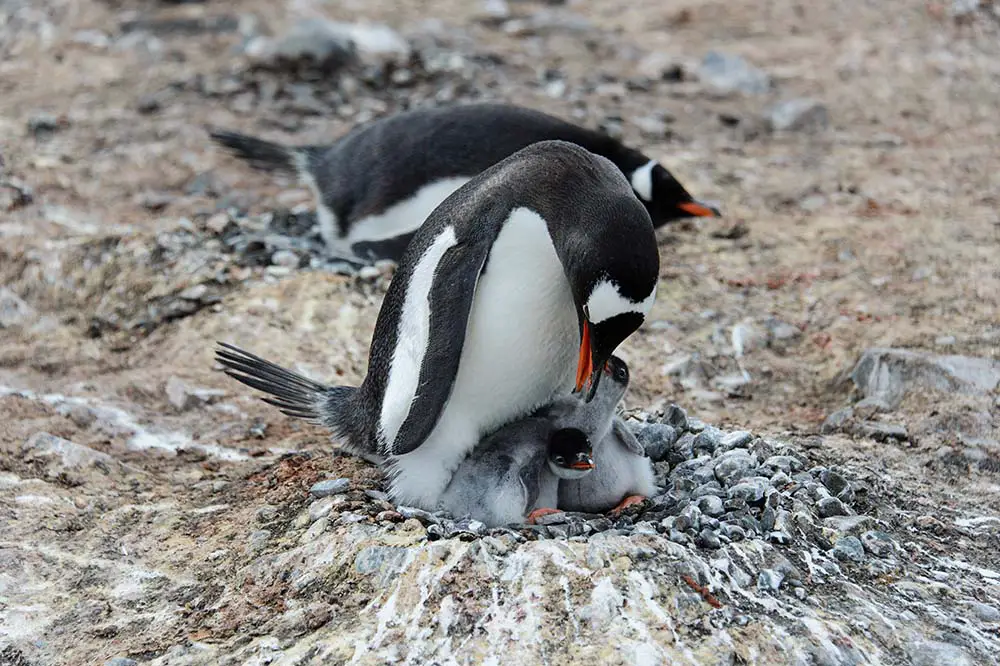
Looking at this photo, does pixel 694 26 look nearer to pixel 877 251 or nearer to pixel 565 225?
pixel 877 251

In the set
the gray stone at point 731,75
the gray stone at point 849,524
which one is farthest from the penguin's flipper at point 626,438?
the gray stone at point 731,75

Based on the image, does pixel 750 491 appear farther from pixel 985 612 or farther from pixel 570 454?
pixel 985 612

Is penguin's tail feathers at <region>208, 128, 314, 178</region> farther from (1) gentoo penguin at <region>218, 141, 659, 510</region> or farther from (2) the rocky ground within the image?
(1) gentoo penguin at <region>218, 141, 659, 510</region>

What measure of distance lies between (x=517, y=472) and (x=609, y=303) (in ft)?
1.93

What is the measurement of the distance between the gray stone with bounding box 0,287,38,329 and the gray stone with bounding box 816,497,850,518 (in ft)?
10.9

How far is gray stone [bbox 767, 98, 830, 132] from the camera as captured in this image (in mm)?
6680

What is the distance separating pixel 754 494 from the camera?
3.07 m

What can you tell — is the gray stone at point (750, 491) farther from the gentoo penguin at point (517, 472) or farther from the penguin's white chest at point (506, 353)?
the penguin's white chest at point (506, 353)

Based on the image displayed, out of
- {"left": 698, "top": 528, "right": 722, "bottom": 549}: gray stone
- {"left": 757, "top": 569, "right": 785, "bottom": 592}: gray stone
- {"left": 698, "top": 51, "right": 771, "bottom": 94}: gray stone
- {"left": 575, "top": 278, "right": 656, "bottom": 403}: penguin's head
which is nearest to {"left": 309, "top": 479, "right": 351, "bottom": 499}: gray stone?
{"left": 575, "top": 278, "right": 656, "bottom": 403}: penguin's head

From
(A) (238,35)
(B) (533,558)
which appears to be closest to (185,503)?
(B) (533,558)

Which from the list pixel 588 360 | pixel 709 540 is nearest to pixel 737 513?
pixel 709 540

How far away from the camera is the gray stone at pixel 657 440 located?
3.46 m

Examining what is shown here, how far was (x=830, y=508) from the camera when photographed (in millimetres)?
3062

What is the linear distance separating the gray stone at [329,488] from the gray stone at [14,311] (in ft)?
6.98
